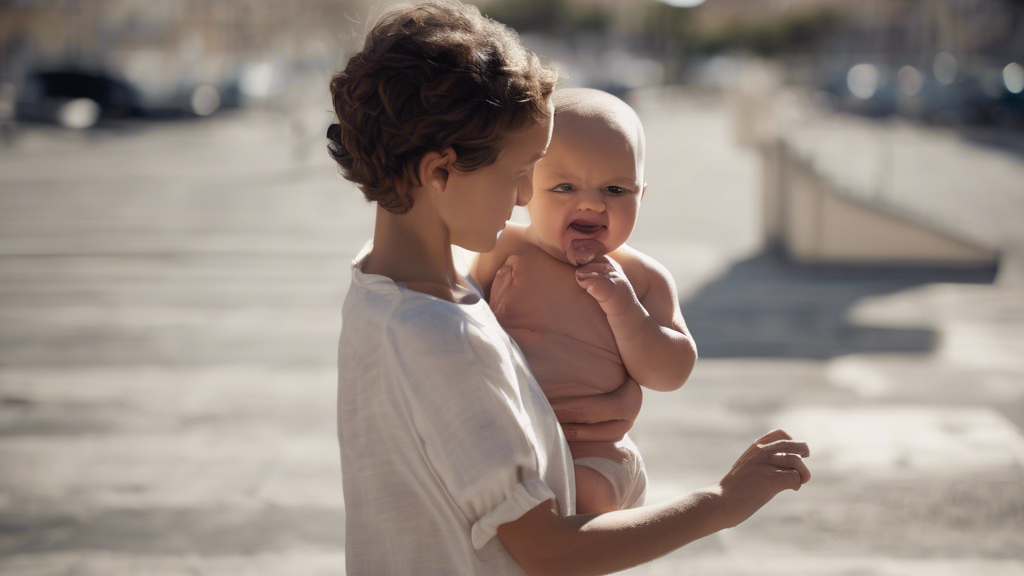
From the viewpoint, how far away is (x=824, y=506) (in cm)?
430

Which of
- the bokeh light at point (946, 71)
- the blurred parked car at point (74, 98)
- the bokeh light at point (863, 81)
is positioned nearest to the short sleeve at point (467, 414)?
the blurred parked car at point (74, 98)

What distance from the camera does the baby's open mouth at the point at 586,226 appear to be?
176 centimetres

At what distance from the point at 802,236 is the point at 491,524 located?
916cm

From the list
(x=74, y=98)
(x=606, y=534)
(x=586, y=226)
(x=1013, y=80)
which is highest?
A: (x=74, y=98)

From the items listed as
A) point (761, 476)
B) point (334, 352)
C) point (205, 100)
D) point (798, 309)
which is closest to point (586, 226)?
point (761, 476)

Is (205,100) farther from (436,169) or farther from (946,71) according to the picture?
(436,169)

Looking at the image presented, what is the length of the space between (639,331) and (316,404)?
4215 millimetres

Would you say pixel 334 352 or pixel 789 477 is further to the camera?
pixel 334 352

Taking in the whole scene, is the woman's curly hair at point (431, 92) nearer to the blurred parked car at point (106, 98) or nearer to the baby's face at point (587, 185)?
the baby's face at point (587, 185)

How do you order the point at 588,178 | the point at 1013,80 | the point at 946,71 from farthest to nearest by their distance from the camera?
the point at 946,71, the point at 1013,80, the point at 588,178

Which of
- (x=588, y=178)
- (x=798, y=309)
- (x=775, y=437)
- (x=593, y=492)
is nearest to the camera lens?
(x=775, y=437)

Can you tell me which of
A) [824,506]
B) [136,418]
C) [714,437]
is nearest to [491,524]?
[824,506]

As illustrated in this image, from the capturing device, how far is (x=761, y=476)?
147 cm

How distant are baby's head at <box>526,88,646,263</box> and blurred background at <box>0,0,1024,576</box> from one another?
0.15 metres
